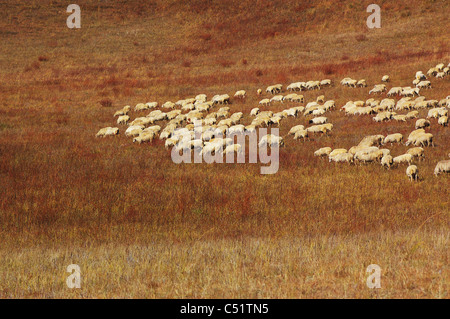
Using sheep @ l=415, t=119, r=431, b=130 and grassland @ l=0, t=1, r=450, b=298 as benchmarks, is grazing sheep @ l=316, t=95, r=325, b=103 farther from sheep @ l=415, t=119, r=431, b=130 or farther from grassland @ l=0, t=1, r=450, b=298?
sheep @ l=415, t=119, r=431, b=130

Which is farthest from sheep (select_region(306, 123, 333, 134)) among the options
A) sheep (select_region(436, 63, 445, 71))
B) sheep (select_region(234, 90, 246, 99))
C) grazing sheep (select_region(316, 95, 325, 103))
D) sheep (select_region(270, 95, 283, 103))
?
sheep (select_region(436, 63, 445, 71))

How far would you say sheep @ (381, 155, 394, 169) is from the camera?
12344 millimetres

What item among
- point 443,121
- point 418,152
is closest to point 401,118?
point 443,121

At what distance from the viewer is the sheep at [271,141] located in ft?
50.3

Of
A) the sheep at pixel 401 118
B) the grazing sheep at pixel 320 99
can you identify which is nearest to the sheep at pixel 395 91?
the grazing sheep at pixel 320 99

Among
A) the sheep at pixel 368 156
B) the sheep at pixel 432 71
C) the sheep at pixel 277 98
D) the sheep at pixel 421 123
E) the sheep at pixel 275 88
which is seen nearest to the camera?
the sheep at pixel 368 156

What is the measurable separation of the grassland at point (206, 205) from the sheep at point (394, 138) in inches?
38.3

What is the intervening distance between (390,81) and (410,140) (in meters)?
12.1

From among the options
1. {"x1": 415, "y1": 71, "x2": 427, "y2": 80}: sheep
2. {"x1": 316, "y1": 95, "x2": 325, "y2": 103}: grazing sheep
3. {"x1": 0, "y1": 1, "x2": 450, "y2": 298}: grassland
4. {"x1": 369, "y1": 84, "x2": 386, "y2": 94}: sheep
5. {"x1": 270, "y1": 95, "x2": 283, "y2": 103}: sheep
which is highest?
{"x1": 415, "y1": 71, "x2": 427, "y2": 80}: sheep

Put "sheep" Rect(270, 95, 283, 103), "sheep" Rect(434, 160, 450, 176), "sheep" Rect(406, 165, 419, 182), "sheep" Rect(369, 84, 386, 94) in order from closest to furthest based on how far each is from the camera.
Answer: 1. "sheep" Rect(406, 165, 419, 182)
2. "sheep" Rect(434, 160, 450, 176)
3. "sheep" Rect(369, 84, 386, 94)
4. "sheep" Rect(270, 95, 283, 103)

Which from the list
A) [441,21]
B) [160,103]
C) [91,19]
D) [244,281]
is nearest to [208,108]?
[160,103]

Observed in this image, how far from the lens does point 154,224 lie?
9070 millimetres

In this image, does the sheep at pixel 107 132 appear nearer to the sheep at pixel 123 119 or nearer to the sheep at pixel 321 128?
the sheep at pixel 123 119
